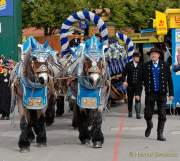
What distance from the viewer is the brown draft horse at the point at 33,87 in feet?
32.9

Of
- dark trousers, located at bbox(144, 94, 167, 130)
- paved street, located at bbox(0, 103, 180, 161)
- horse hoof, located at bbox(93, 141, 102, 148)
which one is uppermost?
dark trousers, located at bbox(144, 94, 167, 130)

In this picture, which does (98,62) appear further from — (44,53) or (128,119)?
(128,119)

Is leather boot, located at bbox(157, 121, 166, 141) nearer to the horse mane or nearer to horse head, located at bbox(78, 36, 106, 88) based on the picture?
horse head, located at bbox(78, 36, 106, 88)

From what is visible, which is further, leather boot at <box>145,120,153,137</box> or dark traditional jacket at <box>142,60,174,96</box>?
leather boot at <box>145,120,153,137</box>

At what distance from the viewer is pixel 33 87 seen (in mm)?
10367

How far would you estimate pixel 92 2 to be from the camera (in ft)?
121

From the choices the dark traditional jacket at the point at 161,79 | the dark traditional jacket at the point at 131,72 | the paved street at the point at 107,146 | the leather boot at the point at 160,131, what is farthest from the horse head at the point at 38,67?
the dark traditional jacket at the point at 131,72

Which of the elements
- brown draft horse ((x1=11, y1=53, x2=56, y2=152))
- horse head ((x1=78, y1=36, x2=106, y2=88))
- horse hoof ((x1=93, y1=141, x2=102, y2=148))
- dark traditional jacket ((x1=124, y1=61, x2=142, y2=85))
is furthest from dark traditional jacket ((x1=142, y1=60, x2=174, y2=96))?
dark traditional jacket ((x1=124, y1=61, x2=142, y2=85))

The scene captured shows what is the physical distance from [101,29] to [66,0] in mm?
21389

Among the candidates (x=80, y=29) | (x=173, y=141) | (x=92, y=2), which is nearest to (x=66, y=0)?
(x=92, y=2)

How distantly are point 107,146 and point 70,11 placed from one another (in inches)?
990

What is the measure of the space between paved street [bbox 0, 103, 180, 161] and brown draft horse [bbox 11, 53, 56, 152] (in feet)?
0.88

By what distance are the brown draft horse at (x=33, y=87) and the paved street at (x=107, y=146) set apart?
269mm

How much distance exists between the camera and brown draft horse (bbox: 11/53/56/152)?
10.0 meters
